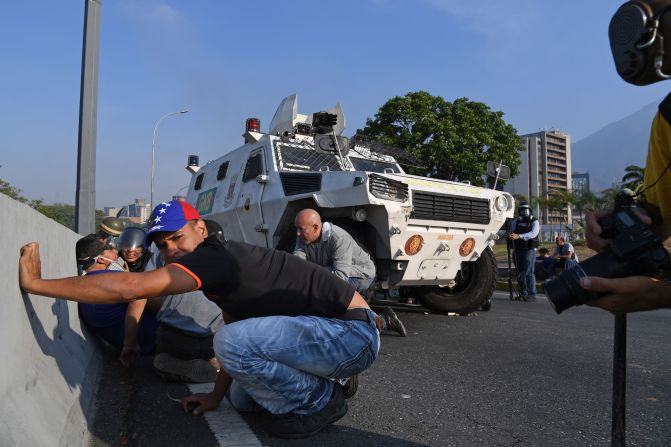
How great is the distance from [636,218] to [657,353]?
11.6ft

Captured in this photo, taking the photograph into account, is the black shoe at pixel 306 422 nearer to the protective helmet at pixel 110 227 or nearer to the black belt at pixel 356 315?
the black belt at pixel 356 315

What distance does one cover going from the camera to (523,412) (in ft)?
9.57

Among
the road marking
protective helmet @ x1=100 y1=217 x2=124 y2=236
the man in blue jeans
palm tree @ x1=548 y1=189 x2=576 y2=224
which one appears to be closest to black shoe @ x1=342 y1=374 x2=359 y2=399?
the man in blue jeans

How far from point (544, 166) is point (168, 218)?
12094 cm

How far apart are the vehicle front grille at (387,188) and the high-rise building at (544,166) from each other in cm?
9161

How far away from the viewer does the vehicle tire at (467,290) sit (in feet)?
21.5

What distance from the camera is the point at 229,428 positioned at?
261 centimetres

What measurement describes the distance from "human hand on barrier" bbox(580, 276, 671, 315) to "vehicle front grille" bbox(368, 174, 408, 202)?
3544mm

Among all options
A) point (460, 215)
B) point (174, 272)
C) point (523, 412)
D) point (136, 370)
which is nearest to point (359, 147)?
point (460, 215)

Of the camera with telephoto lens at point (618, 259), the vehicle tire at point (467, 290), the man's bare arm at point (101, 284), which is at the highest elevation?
the camera with telephoto lens at point (618, 259)

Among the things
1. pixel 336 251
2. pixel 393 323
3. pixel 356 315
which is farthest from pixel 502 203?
pixel 356 315

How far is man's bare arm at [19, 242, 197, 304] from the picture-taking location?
2070 mm

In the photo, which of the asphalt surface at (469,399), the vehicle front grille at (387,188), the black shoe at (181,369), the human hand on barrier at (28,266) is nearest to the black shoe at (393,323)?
the asphalt surface at (469,399)

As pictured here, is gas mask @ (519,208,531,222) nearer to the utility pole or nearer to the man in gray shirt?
the man in gray shirt
